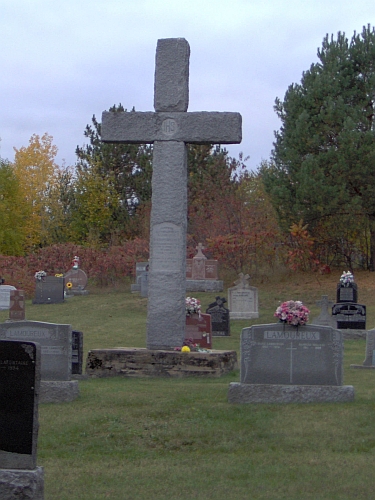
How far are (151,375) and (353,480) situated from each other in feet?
17.8

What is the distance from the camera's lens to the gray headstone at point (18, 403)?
5.17 meters

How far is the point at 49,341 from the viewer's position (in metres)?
9.77

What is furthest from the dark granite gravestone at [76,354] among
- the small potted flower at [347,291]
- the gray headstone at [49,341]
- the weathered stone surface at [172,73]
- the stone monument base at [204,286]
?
the stone monument base at [204,286]

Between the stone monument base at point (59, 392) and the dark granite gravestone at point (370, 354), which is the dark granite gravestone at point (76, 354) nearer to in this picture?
the stone monument base at point (59, 392)

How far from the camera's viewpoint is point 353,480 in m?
6.25

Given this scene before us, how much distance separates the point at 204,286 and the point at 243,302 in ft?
17.2

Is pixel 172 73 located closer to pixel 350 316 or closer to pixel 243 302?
pixel 350 316

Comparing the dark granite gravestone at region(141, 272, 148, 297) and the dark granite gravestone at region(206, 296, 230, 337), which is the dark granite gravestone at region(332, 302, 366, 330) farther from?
the dark granite gravestone at region(141, 272, 148, 297)

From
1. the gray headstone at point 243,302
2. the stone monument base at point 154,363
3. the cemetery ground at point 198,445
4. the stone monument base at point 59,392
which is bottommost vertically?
the cemetery ground at point 198,445

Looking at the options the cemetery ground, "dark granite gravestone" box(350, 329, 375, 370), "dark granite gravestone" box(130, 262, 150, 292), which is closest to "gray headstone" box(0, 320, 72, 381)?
the cemetery ground

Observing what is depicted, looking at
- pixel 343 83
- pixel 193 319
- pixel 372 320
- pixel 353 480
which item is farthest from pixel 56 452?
pixel 343 83

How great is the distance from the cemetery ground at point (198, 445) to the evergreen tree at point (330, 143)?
16800mm

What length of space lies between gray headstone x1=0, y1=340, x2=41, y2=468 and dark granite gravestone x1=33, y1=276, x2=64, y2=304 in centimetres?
2290

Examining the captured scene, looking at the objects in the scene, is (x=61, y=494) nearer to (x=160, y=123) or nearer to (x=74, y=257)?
(x=160, y=123)
